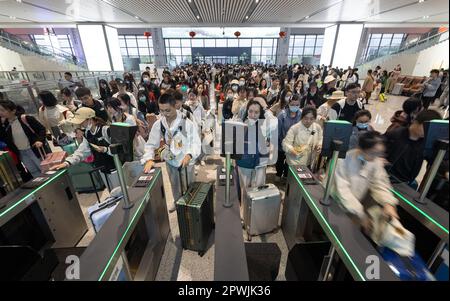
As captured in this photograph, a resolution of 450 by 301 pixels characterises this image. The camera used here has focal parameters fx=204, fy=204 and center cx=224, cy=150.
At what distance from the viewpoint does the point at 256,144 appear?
8.32ft

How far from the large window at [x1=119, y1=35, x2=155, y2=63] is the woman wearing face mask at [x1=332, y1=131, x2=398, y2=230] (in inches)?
1024

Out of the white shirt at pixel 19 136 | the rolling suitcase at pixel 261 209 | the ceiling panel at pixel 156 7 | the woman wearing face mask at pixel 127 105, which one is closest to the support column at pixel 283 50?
the ceiling panel at pixel 156 7

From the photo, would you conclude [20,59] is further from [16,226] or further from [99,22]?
[16,226]

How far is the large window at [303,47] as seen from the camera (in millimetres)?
23500

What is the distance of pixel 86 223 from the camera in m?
2.80

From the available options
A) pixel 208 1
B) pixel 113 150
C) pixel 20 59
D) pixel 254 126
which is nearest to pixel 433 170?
pixel 254 126

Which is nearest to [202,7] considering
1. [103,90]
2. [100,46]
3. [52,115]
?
[103,90]

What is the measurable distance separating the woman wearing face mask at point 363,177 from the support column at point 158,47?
81.5ft

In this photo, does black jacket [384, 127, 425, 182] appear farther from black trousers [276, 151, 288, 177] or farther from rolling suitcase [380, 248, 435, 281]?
black trousers [276, 151, 288, 177]


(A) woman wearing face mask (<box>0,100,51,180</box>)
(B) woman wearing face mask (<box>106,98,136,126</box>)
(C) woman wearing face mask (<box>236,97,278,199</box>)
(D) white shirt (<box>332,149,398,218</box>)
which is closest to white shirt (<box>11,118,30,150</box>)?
(A) woman wearing face mask (<box>0,100,51,180</box>)

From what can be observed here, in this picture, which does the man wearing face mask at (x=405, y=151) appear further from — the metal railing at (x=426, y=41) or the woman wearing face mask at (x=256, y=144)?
the woman wearing face mask at (x=256, y=144)

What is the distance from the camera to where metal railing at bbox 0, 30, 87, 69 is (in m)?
12.6

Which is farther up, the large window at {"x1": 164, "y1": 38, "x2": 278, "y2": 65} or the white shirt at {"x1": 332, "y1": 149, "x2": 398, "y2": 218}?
the large window at {"x1": 164, "y1": 38, "x2": 278, "y2": 65}

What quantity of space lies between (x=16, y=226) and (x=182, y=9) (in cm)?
1052
